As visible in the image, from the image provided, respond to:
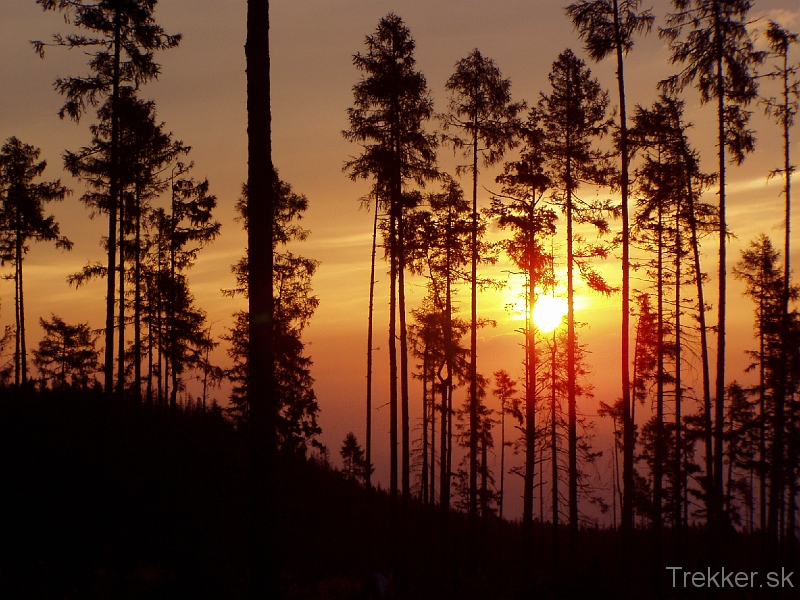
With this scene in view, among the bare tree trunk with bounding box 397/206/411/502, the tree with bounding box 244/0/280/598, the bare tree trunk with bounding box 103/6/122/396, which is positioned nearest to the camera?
the tree with bounding box 244/0/280/598

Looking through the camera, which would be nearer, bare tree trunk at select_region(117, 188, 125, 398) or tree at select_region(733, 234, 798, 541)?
bare tree trunk at select_region(117, 188, 125, 398)

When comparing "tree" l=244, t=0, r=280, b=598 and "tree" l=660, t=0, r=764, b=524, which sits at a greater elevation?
"tree" l=660, t=0, r=764, b=524

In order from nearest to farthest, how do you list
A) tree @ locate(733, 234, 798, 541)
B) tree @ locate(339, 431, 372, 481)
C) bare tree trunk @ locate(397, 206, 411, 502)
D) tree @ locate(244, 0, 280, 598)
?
tree @ locate(244, 0, 280, 598), bare tree trunk @ locate(397, 206, 411, 502), tree @ locate(733, 234, 798, 541), tree @ locate(339, 431, 372, 481)

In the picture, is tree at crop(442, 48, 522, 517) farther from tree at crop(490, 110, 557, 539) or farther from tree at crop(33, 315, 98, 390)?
tree at crop(33, 315, 98, 390)

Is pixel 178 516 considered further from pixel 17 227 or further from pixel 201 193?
pixel 17 227

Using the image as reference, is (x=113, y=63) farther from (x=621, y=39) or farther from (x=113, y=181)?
(x=621, y=39)

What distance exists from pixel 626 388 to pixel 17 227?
94.8ft

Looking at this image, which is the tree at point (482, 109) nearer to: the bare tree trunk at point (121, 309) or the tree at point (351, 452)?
the bare tree trunk at point (121, 309)

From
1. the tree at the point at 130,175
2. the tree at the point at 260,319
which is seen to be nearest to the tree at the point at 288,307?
the tree at the point at 130,175

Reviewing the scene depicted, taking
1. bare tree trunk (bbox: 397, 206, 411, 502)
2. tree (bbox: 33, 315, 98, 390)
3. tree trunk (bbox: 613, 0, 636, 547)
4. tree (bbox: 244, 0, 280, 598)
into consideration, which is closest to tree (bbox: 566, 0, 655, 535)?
tree trunk (bbox: 613, 0, 636, 547)

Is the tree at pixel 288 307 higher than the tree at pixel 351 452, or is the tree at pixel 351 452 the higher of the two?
the tree at pixel 288 307

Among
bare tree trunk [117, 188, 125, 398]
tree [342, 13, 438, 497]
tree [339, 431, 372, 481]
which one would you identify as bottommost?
tree [339, 431, 372, 481]

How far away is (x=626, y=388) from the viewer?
19.2 m

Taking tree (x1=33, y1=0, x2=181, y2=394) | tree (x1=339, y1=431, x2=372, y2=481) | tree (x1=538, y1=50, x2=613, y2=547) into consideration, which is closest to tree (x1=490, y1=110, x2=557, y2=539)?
tree (x1=538, y1=50, x2=613, y2=547)
